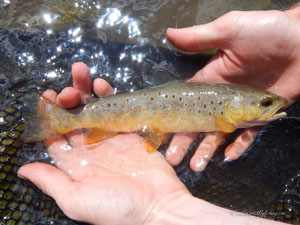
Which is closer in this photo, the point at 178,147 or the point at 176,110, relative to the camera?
the point at 176,110

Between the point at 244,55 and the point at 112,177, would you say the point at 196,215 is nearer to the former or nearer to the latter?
the point at 112,177

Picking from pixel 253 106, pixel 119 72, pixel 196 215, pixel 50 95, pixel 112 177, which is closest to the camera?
pixel 196 215

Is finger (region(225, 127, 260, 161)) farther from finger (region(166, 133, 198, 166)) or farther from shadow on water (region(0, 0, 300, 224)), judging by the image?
finger (region(166, 133, 198, 166))

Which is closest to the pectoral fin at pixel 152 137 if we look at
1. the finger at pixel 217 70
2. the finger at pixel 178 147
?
the finger at pixel 178 147

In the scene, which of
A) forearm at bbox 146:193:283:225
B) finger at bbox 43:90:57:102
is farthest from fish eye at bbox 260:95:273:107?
finger at bbox 43:90:57:102

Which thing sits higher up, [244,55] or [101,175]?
[244,55]

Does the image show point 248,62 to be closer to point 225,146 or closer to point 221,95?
point 221,95

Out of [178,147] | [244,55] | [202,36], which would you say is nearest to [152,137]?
[178,147]

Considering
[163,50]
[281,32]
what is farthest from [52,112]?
[281,32]
